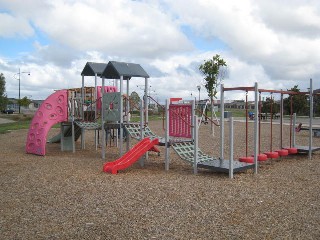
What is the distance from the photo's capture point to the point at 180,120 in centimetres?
1002

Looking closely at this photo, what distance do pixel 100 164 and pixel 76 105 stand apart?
3.94 meters

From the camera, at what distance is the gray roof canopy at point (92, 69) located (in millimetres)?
14445

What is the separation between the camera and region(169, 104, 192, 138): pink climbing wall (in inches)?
385

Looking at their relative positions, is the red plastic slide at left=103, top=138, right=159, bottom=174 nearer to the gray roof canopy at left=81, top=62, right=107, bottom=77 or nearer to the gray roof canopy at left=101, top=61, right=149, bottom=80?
the gray roof canopy at left=101, top=61, right=149, bottom=80

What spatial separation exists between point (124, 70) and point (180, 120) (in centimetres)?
274

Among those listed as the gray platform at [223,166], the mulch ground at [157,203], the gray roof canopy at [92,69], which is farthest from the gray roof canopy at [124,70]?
the gray platform at [223,166]

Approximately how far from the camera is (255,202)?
612 centimetres

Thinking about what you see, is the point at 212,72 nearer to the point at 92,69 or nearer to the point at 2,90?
the point at 92,69

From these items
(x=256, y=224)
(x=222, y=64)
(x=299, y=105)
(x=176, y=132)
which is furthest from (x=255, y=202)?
(x=299, y=105)

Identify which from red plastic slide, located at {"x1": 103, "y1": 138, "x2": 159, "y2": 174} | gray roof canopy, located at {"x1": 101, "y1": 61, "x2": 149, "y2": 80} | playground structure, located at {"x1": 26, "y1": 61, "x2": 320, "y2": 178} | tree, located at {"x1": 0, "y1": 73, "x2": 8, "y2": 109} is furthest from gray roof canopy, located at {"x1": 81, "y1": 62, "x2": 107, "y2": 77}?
tree, located at {"x1": 0, "y1": 73, "x2": 8, "y2": 109}

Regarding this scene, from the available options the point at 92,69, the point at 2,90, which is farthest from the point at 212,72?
the point at 2,90

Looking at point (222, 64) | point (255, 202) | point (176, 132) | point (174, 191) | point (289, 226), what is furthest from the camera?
point (222, 64)

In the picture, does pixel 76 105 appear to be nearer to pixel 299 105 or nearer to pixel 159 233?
pixel 159 233

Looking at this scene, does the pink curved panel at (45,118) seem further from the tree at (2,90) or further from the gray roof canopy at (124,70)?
the tree at (2,90)
